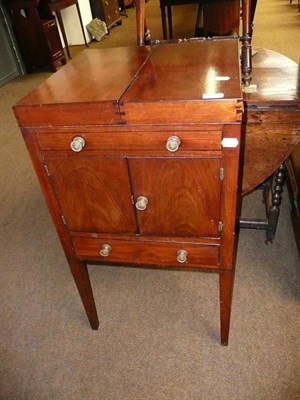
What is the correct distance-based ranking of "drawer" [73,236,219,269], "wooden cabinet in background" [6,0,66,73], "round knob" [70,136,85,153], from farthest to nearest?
"wooden cabinet in background" [6,0,66,73] < "drawer" [73,236,219,269] < "round knob" [70,136,85,153]

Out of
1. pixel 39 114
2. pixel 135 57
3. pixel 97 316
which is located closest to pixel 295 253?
pixel 97 316

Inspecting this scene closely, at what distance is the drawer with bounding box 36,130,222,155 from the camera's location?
2.72 feet

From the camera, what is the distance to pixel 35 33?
4.28 meters

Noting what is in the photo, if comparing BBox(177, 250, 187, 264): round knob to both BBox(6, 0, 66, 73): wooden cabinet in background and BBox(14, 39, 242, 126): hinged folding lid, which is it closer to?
BBox(14, 39, 242, 126): hinged folding lid

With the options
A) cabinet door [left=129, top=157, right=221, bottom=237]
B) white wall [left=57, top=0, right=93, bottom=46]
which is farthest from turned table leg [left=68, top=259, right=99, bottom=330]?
white wall [left=57, top=0, right=93, bottom=46]

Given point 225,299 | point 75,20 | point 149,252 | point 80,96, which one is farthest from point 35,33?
point 225,299

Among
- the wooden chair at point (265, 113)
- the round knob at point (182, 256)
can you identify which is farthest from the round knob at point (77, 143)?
the wooden chair at point (265, 113)

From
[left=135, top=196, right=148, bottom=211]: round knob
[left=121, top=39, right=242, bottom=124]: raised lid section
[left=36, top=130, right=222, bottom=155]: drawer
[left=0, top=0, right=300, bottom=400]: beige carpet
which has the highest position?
[left=121, top=39, right=242, bottom=124]: raised lid section

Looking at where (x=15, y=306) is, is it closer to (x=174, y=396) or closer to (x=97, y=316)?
(x=97, y=316)

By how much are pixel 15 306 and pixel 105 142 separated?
3.69 ft

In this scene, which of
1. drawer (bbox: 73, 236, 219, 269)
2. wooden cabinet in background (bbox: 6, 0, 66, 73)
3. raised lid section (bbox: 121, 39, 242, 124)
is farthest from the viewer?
wooden cabinet in background (bbox: 6, 0, 66, 73)

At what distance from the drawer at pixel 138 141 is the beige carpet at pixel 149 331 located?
883 millimetres

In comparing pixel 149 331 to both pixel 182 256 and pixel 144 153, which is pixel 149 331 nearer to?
pixel 182 256

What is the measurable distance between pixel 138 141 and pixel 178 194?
199 mm
